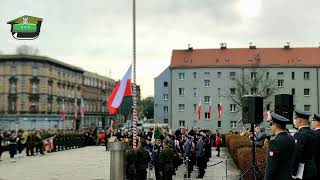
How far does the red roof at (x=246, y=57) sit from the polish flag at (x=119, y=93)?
7693 centimetres

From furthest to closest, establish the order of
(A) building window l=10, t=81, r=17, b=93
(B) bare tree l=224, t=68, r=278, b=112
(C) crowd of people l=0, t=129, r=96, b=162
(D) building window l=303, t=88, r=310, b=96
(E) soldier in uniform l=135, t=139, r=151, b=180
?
(A) building window l=10, t=81, r=17, b=93 < (D) building window l=303, t=88, r=310, b=96 < (B) bare tree l=224, t=68, r=278, b=112 < (C) crowd of people l=0, t=129, r=96, b=162 < (E) soldier in uniform l=135, t=139, r=151, b=180

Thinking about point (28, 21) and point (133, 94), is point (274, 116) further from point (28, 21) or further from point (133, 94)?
point (28, 21)

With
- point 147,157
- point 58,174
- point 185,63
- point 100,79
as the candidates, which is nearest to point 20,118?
point 185,63

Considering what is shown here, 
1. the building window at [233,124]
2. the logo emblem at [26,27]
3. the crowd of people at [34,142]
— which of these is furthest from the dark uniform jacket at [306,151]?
the building window at [233,124]

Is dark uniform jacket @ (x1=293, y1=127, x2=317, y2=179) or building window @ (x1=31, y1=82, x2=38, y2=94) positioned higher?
building window @ (x1=31, y1=82, x2=38, y2=94)

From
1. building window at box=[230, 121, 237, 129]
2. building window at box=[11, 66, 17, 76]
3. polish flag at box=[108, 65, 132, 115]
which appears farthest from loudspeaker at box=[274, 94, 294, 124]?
building window at box=[11, 66, 17, 76]

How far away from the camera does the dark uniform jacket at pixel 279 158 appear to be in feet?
24.6

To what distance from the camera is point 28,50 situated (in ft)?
355

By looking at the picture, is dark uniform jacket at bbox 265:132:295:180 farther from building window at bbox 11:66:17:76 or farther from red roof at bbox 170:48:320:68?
building window at bbox 11:66:17:76

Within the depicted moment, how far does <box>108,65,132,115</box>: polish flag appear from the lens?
60.4ft

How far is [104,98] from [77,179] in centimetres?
12799

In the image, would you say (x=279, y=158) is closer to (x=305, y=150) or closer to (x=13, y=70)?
(x=305, y=150)

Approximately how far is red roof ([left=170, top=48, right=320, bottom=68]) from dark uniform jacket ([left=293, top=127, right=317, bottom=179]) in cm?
8619

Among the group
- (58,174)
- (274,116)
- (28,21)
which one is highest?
(28,21)
